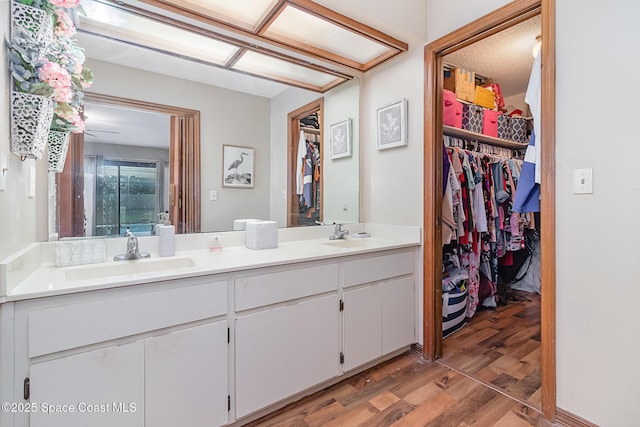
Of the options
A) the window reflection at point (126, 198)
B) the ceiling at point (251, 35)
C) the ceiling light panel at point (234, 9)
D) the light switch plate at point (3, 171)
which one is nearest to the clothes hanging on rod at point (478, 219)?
the ceiling at point (251, 35)

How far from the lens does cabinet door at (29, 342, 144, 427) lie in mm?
995

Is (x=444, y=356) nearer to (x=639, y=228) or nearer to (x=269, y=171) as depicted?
(x=639, y=228)

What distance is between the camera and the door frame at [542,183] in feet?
4.73

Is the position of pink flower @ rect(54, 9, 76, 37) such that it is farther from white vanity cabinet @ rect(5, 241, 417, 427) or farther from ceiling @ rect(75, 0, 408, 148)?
white vanity cabinet @ rect(5, 241, 417, 427)

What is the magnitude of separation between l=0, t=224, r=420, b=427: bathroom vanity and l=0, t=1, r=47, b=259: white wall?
91 millimetres

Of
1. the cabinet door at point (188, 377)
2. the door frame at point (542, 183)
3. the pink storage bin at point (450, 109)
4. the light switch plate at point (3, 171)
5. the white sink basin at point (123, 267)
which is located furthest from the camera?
the pink storage bin at point (450, 109)

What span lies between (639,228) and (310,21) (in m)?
1.89

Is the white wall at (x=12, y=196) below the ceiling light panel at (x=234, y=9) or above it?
below

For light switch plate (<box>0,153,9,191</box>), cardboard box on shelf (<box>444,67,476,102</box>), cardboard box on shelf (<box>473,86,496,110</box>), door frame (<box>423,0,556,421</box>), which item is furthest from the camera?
cardboard box on shelf (<box>473,86,496,110</box>)

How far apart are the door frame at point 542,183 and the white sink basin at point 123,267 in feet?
4.88

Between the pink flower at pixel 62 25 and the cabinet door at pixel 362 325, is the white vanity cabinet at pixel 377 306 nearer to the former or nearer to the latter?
the cabinet door at pixel 362 325

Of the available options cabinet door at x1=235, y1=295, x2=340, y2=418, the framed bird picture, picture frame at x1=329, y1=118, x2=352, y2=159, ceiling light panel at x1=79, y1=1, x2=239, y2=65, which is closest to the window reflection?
the framed bird picture

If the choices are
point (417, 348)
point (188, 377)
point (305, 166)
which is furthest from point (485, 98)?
point (188, 377)

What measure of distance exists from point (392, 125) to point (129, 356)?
6.54ft
